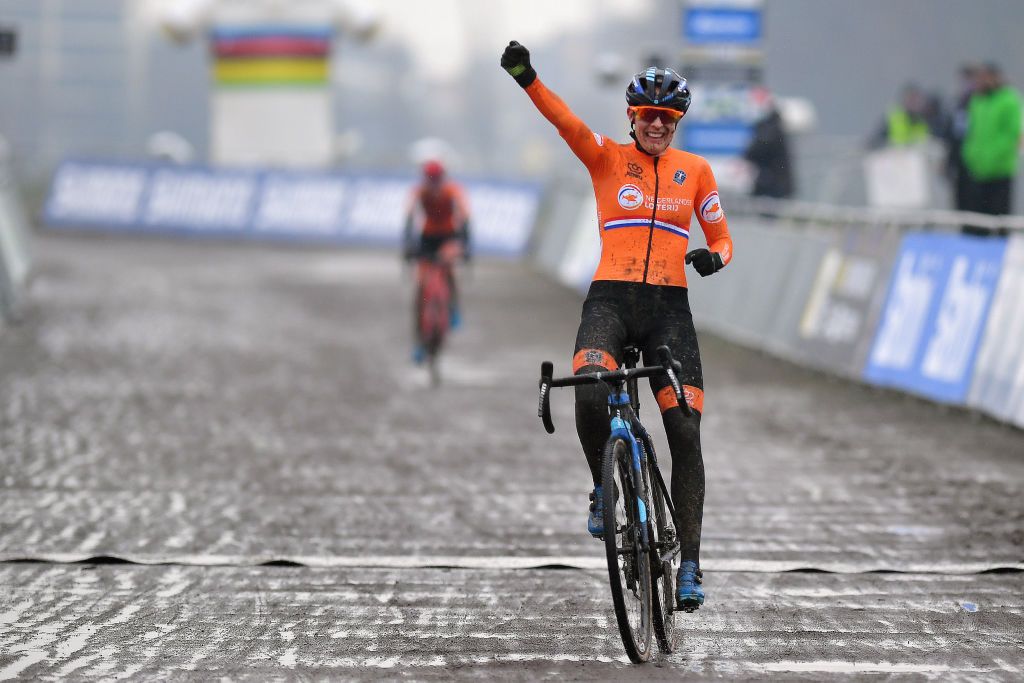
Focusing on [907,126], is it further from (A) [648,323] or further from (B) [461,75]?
(B) [461,75]

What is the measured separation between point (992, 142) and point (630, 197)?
39.2 feet

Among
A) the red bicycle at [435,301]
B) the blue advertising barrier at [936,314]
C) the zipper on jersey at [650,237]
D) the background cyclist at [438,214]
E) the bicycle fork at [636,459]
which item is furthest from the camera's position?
the background cyclist at [438,214]

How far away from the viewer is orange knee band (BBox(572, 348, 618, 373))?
257 inches

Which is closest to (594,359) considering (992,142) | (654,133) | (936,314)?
(654,133)

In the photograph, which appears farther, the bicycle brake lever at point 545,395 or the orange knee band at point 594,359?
the orange knee band at point 594,359

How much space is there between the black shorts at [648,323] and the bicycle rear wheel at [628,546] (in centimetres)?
55

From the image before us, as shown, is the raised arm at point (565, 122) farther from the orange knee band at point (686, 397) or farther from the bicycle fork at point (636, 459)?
the bicycle fork at point (636, 459)

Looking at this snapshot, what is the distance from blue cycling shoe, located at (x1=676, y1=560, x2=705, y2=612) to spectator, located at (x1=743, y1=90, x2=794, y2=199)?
16.5 m

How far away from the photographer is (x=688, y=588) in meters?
6.32

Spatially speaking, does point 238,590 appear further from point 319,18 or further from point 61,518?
point 319,18

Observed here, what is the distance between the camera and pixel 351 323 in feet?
68.7

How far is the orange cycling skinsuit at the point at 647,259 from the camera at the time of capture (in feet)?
21.6

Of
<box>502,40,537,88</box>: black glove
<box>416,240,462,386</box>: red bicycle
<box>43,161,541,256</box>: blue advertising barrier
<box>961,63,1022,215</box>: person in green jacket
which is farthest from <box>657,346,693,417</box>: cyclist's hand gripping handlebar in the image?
<box>43,161,541,256</box>: blue advertising barrier

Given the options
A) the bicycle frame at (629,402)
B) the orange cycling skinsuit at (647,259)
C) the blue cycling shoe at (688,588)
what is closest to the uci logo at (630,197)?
the orange cycling skinsuit at (647,259)
